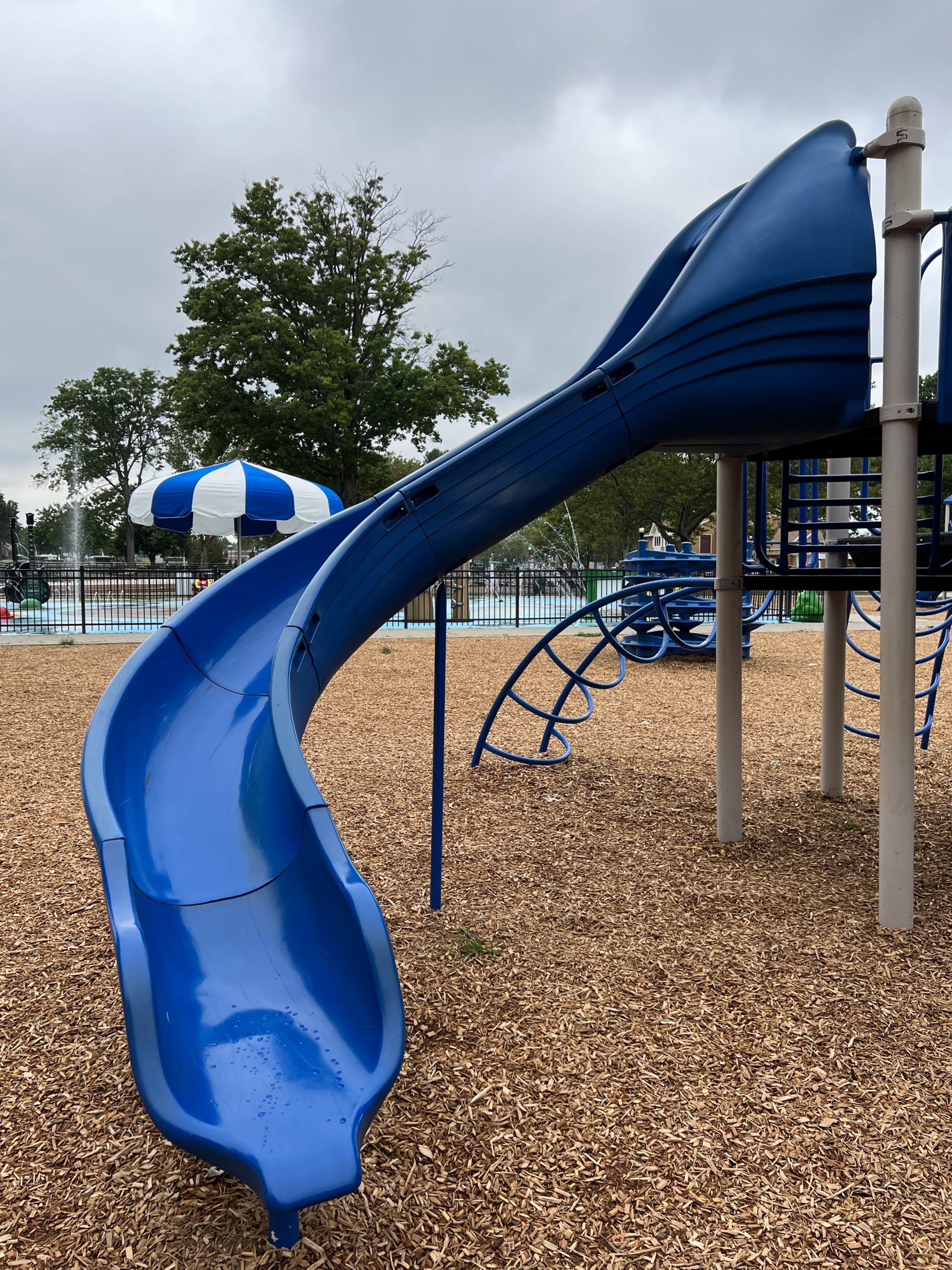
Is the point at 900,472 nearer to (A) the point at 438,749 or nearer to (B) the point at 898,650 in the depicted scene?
(B) the point at 898,650

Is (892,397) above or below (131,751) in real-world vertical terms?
above

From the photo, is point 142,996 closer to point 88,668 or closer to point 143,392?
point 88,668

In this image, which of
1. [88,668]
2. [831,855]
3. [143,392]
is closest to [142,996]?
[831,855]

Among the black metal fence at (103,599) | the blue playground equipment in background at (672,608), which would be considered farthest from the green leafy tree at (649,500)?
the blue playground equipment in background at (672,608)

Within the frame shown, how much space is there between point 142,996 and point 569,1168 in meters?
1.10

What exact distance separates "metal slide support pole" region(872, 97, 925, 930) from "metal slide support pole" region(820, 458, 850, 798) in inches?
59.7

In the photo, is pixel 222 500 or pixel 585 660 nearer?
pixel 585 660

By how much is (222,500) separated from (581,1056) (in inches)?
390

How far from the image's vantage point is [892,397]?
3174mm

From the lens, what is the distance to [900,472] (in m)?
3.17

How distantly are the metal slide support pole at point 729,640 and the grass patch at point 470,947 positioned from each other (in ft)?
5.25

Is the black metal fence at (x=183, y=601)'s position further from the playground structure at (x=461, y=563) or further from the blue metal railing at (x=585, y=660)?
the playground structure at (x=461, y=563)

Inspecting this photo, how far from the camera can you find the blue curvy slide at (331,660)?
72.7 inches

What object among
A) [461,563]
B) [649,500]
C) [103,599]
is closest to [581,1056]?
[461,563]
